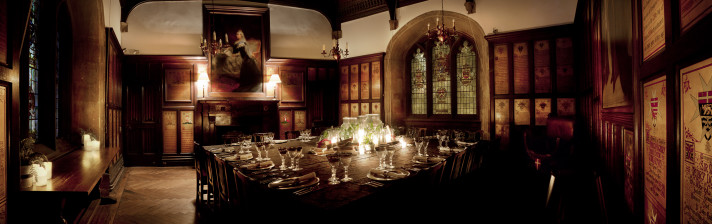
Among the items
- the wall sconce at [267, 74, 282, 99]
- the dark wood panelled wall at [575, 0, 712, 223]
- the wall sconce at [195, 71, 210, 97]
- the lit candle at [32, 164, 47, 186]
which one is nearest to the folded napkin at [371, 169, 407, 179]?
the dark wood panelled wall at [575, 0, 712, 223]

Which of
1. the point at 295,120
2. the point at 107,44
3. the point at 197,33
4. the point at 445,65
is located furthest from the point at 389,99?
the point at 107,44

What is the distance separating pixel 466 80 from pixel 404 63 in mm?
1692

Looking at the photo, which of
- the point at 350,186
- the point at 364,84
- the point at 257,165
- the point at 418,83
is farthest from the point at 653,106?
the point at 364,84

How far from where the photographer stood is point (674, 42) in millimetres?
1343

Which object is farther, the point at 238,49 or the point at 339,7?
the point at 339,7

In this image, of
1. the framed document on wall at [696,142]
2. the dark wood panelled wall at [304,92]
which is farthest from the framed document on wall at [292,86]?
the framed document on wall at [696,142]

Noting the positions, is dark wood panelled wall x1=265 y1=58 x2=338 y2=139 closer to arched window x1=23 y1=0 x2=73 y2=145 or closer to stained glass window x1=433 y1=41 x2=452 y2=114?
stained glass window x1=433 y1=41 x2=452 y2=114

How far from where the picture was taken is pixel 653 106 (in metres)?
1.67

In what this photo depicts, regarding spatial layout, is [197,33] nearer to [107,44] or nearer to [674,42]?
[107,44]

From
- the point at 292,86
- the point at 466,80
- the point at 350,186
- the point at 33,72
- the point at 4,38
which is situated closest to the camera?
the point at 4,38

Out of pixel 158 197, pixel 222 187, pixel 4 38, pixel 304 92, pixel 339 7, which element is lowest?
pixel 158 197

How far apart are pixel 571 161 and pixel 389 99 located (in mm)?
4482

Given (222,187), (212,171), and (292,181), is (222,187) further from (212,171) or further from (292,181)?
(292,181)

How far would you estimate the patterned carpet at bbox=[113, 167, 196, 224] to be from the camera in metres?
3.87
